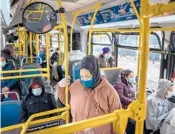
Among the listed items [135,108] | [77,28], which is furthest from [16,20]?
[135,108]

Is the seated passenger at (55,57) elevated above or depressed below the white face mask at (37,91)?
above

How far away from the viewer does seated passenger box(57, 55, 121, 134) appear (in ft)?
6.13

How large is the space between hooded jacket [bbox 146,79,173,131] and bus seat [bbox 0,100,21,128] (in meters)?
1.85

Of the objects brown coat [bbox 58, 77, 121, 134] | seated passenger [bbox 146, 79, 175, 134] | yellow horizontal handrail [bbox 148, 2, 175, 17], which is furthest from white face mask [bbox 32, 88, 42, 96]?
yellow horizontal handrail [bbox 148, 2, 175, 17]

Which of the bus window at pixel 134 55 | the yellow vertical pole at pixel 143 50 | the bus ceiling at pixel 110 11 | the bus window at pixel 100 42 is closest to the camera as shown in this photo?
the yellow vertical pole at pixel 143 50

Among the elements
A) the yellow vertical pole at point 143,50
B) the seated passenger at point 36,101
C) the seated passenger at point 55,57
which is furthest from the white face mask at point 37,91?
the seated passenger at point 55,57

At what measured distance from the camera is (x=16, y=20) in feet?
21.5

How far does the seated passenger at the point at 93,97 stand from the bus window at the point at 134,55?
1932mm

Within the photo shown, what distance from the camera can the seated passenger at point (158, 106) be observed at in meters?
3.11

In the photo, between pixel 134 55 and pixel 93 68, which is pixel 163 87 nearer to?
pixel 93 68

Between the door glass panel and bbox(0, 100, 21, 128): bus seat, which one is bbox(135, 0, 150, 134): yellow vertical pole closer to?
bbox(0, 100, 21, 128): bus seat

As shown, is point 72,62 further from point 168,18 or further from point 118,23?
point 168,18

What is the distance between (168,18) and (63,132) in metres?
3.14

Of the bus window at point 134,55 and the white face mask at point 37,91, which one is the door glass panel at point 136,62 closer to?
the bus window at point 134,55
